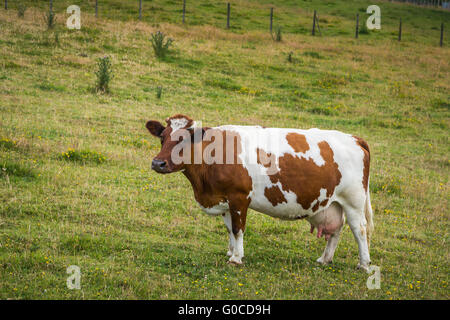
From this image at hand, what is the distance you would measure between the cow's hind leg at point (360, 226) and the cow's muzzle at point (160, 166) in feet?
9.24

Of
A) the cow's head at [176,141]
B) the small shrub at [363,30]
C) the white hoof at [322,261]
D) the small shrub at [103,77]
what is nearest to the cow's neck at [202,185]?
the cow's head at [176,141]

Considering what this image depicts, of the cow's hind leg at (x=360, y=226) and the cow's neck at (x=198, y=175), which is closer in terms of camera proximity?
the cow's neck at (x=198, y=175)

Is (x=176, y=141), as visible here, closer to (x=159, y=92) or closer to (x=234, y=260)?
(x=234, y=260)

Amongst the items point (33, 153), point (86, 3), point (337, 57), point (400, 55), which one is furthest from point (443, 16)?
point (33, 153)

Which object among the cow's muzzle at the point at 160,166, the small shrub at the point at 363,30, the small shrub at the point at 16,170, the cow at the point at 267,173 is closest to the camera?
the cow's muzzle at the point at 160,166

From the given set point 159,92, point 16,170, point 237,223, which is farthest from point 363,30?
point 237,223

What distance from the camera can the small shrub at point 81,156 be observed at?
1168 cm

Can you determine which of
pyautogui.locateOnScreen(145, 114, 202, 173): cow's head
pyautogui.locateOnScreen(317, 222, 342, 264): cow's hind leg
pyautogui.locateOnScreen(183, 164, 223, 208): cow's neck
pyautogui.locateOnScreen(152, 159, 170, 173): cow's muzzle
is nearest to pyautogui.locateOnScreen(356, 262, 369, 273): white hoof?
pyautogui.locateOnScreen(317, 222, 342, 264): cow's hind leg

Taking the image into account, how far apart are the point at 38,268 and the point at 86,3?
31.1 metres

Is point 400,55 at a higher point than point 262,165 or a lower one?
higher

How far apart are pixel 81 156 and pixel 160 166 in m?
5.44

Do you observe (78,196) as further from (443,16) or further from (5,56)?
(443,16)

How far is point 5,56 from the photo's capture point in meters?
19.9

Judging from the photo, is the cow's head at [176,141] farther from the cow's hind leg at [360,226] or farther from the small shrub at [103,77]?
the small shrub at [103,77]
